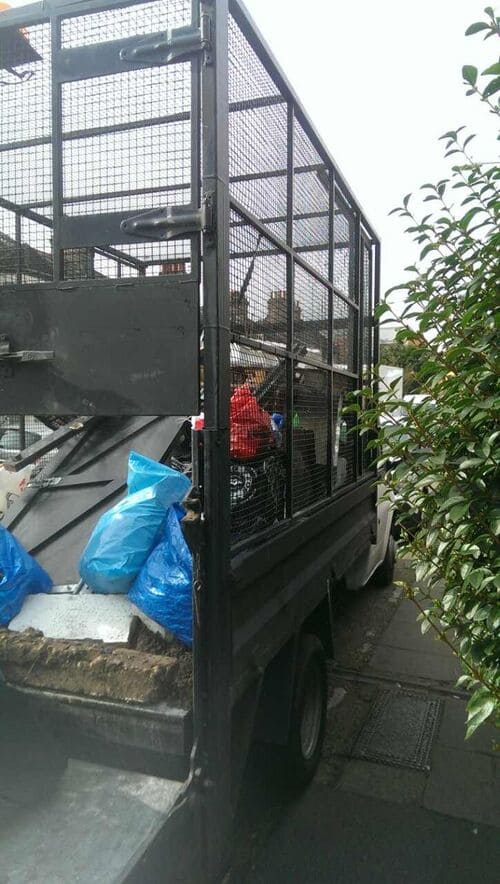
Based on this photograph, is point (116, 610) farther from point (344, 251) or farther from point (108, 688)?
point (344, 251)

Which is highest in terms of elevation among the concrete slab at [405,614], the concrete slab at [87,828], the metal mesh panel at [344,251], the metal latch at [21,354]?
the metal mesh panel at [344,251]

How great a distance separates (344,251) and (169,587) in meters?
2.94

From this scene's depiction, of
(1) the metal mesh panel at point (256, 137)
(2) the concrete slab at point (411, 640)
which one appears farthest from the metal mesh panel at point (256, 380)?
(2) the concrete slab at point (411, 640)

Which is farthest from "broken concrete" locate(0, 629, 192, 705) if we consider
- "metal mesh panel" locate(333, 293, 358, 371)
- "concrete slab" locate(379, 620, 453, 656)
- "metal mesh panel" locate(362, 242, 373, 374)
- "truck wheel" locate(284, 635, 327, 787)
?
"metal mesh panel" locate(362, 242, 373, 374)

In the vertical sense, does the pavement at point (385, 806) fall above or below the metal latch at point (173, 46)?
below

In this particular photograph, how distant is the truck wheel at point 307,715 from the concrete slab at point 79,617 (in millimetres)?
946

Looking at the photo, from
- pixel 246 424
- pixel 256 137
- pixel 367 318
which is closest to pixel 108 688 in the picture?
pixel 246 424

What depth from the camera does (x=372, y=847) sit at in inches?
104

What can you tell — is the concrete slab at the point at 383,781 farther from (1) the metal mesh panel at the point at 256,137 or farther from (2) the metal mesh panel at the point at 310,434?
(1) the metal mesh panel at the point at 256,137

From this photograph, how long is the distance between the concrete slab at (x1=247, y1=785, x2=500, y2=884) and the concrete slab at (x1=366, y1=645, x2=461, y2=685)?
1.58m

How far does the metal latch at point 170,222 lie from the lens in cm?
184

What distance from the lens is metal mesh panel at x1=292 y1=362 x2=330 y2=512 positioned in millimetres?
3049

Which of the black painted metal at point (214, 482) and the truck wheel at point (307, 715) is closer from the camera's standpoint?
the black painted metal at point (214, 482)

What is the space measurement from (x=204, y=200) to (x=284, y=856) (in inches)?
102
